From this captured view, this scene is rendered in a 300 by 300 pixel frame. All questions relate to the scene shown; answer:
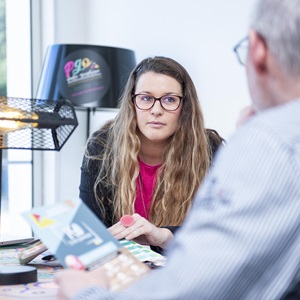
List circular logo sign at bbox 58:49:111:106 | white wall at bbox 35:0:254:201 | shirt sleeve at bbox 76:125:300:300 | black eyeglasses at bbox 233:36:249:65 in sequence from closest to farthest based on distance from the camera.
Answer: shirt sleeve at bbox 76:125:300:300 → black eyeglasses at bbox 233:36:249:65 → white wall at bbox 35:0:254:201 → circular logo sign at bbox 58:49:111:106

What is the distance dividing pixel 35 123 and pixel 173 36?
1731mm

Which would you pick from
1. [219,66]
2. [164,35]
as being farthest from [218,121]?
[164,35]

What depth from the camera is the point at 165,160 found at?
8.01 feet

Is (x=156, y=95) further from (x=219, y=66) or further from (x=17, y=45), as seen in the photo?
(x=17, y=45)

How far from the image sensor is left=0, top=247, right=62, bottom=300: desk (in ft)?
4.65

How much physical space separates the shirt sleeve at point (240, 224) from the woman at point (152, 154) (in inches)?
59.9

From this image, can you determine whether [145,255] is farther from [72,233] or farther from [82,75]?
[82,75]

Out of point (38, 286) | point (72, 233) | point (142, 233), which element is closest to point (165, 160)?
point (142, 233)

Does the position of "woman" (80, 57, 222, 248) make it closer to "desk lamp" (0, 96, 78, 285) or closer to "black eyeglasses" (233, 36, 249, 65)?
"desk lamp" (0, 96, 78, 285)

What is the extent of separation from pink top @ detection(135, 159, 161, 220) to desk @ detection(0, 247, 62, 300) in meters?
0.60

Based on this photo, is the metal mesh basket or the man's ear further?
the metal mesh basket

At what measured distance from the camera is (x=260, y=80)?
0.84m

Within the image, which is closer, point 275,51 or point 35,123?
point 275,51

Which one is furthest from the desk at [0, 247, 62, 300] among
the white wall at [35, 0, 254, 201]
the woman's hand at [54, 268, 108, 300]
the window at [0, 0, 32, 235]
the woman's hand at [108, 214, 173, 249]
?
the window at [0, 0, 32, 235]
